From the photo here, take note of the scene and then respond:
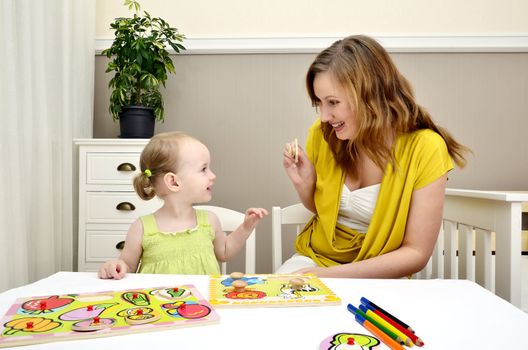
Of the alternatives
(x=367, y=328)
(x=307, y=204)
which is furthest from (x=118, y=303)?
(x=307, y=204)

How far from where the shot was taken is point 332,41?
2094mm

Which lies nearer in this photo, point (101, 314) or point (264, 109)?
point (101, 314)

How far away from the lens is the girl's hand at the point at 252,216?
114 centimetres

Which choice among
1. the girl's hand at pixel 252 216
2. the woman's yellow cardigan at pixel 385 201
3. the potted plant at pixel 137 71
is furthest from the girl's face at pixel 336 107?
the potted plant at pixel 137 71

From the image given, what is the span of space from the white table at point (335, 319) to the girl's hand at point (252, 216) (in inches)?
Answer: 13.8

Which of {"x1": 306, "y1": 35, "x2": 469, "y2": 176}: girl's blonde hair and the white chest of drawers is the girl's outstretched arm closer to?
{"x1": 306, "y1": 35, "x2": 469, "y2": 176}: girl's blonde hair

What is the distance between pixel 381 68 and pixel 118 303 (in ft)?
3.19

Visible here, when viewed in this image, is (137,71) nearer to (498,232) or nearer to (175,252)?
(175,252)

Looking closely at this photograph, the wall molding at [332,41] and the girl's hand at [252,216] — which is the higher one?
the wall molding at [332,41]

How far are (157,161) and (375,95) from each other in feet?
2.13

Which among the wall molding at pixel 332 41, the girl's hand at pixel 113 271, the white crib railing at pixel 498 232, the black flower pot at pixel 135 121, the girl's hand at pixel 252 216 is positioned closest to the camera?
the girl's hand at pixel 113 271

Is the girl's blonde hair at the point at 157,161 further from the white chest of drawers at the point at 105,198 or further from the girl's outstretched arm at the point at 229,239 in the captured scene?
the white chest of drawers at the point at 105,198

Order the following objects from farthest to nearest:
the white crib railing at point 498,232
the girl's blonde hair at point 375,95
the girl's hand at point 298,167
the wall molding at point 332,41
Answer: the wall molding at point 332,41 → the girl's hand at point 298,167 → the girl's blonde hair at point 375,95 → the white crib railing at point 498,232

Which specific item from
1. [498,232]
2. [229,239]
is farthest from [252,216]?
[498,232]
